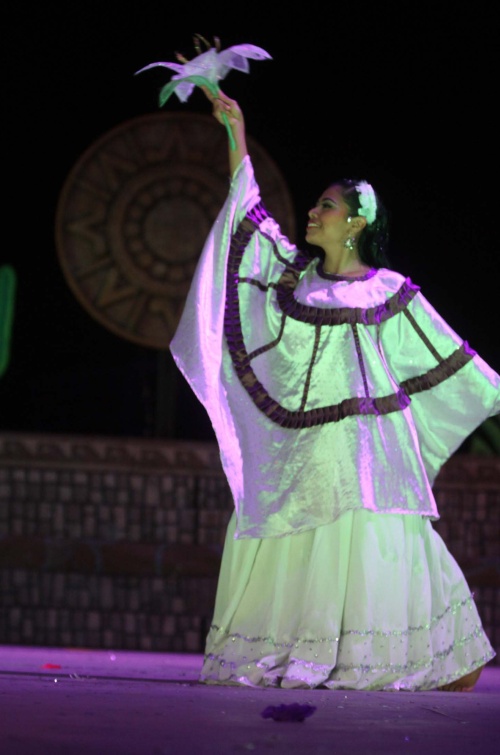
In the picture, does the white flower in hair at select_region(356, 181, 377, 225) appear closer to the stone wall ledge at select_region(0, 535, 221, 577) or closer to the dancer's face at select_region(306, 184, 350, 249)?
the dancer's face at select_region(306, 184, 350, 249)

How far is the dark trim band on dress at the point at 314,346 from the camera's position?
3.09 metres

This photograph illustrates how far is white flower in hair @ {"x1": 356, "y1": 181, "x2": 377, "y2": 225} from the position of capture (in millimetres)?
3238

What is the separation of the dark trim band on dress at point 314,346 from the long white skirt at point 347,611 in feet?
0.78

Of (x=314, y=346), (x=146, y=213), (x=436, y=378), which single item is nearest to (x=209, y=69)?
(x=314, y=346)

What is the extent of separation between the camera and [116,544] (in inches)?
182

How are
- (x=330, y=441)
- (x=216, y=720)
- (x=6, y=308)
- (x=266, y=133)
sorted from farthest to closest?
1. (x=266, y=133)
2. (x=6, y=308)
3. (x=330, y=441)
4. (x=216, y=720)

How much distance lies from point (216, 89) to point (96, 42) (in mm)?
2016

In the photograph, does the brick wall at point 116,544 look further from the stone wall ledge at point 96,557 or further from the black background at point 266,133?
the black background at point 266,133

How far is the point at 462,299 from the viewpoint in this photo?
5238mm

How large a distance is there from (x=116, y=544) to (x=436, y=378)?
1.72 meters

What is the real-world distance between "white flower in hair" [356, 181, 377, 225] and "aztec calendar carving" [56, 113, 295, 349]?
5.34ft

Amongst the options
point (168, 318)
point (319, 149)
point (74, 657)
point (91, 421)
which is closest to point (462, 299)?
point (319, 149)

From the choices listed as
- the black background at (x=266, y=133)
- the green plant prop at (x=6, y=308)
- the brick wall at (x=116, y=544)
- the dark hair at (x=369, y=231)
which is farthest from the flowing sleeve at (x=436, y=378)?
the green plant prop at (x=6, y=308)

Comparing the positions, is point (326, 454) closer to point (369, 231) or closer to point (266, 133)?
point (369, 231)
